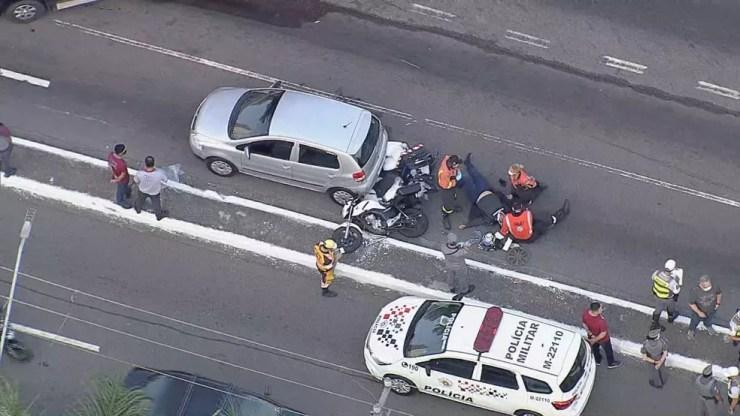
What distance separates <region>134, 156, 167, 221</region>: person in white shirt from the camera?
17344 mm

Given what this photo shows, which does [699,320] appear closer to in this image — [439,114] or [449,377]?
[449,377]

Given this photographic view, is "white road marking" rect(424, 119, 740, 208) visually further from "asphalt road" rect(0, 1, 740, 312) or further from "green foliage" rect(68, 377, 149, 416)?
"green foliage" rect(68, 377, 149, 416)

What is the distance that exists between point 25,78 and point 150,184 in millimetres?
4426

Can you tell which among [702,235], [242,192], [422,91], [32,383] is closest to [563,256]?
[702,235]

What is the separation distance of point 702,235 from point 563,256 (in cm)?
263

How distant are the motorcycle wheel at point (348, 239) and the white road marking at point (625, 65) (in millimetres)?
6838

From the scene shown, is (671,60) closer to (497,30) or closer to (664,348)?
(497,30)

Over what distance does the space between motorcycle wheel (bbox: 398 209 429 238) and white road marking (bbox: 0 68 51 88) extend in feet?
24.9

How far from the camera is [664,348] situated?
52.6 feet

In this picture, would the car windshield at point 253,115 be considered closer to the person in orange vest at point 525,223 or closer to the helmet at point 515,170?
the helmet at point 515,170

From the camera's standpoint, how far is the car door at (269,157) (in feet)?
59.1

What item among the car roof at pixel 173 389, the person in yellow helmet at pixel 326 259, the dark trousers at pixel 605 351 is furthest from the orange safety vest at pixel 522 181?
the car roof at pixel 173 389

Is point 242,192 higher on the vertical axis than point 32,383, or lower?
higher

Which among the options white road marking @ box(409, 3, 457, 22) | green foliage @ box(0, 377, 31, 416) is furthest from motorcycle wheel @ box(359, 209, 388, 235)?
green foliage @ box(0, 377, 31, 416)
